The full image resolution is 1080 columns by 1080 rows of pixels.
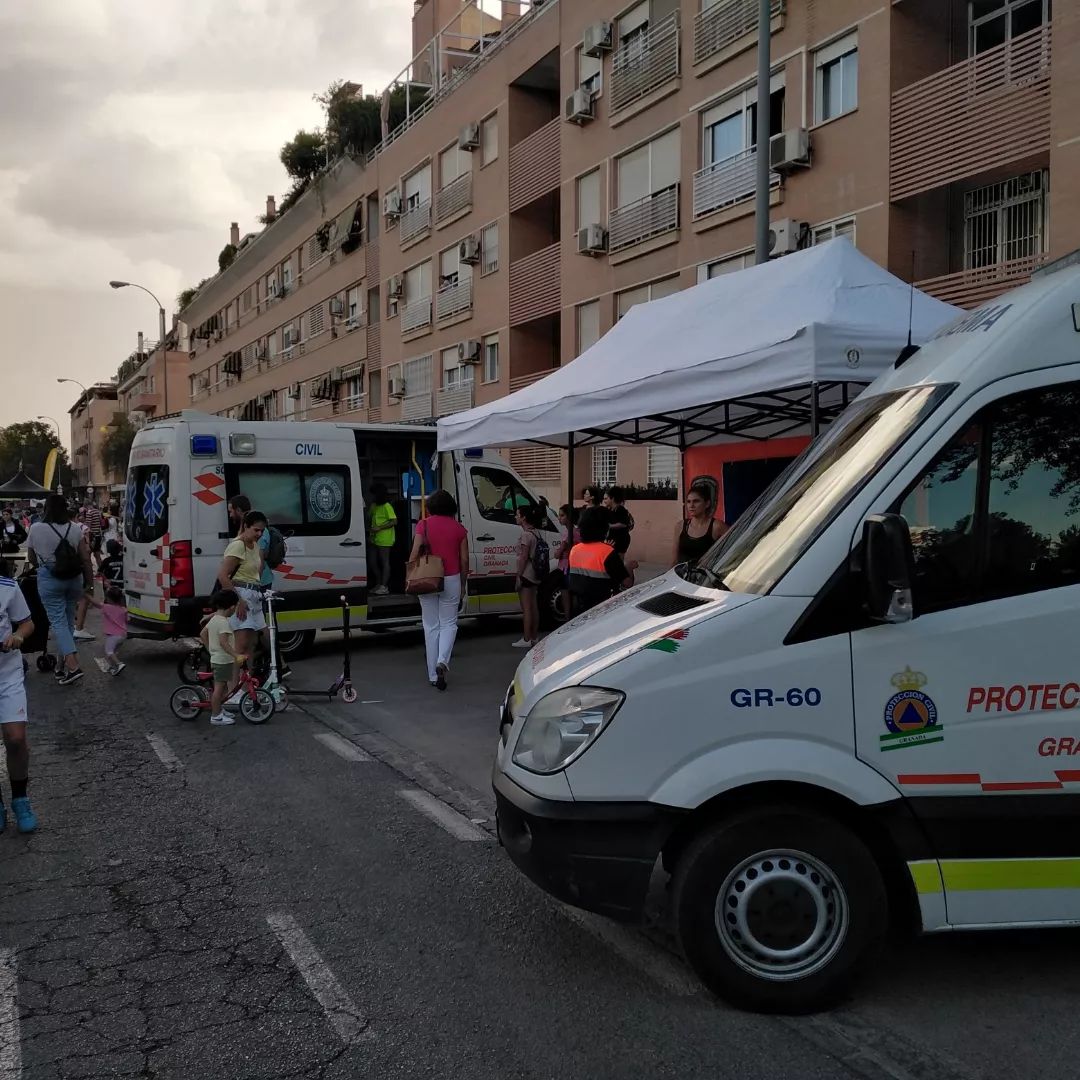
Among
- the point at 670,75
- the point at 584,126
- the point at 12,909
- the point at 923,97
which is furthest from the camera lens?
the point at 584,126

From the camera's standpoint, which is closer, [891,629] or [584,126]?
[891,629]

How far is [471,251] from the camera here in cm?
2952

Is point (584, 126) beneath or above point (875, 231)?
above

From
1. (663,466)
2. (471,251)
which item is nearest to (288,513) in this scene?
(663,466)

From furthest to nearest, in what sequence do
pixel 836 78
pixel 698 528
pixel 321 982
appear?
pixel 836 78, pixel 698 528, pixel 321 982

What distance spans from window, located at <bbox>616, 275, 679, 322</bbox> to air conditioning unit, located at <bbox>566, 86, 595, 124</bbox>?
4280 mm

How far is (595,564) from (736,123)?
14824 mm

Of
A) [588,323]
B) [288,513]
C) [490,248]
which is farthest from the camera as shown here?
[490,248]

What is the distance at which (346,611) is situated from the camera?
9062 mm

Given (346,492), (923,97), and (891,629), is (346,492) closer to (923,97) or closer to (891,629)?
(891,629)

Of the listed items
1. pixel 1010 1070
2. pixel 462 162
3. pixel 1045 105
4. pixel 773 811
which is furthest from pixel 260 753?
pixel 462 162

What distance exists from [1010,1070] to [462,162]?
30812 mm

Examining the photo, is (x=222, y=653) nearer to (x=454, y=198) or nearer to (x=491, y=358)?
(x=491, y=358)

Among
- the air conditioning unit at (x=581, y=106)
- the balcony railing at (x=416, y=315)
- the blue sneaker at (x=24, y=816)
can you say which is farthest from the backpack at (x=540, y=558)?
the balcony railing at (x=416, y=315)
